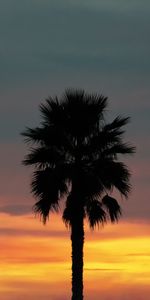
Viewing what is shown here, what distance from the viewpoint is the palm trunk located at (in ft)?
169

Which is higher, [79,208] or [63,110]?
[63,110]

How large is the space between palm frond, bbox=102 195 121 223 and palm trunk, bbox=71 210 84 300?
1.38m

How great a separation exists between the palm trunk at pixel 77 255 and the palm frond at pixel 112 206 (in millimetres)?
1383

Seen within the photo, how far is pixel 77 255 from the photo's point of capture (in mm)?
52000

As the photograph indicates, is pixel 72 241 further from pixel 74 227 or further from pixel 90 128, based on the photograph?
pixel 90 128

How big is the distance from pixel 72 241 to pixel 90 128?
523 centimetres

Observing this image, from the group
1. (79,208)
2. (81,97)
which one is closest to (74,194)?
(79,208)

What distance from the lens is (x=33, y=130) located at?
179 feet

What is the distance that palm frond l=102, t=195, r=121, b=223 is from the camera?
5391 cm

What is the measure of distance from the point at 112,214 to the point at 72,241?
2.59 metres

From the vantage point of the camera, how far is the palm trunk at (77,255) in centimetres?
5147

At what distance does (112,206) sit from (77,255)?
318cm

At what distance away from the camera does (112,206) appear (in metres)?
54.0

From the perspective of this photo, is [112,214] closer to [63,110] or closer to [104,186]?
[104,186]
